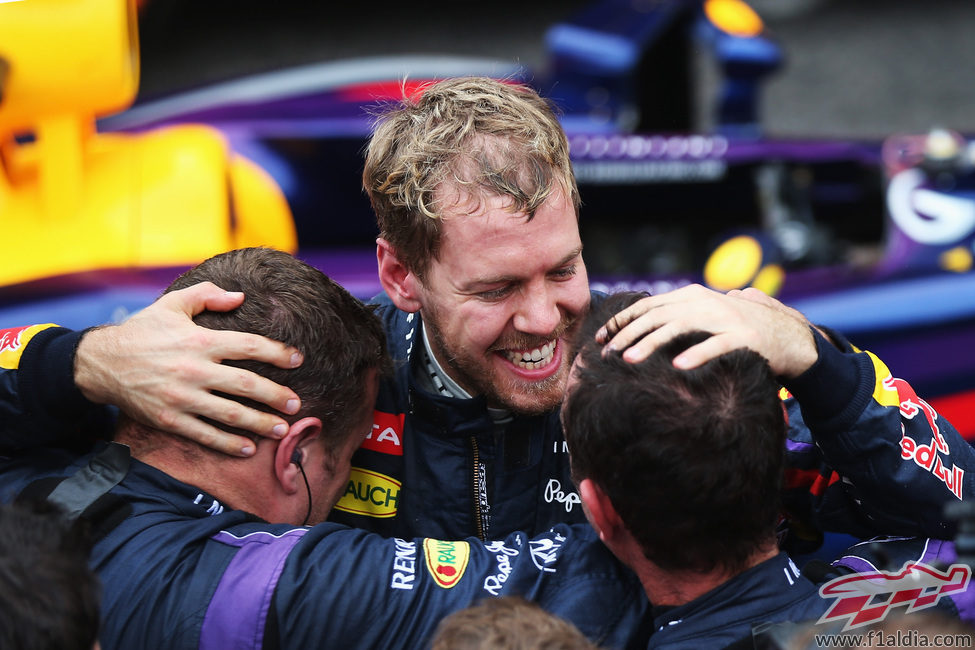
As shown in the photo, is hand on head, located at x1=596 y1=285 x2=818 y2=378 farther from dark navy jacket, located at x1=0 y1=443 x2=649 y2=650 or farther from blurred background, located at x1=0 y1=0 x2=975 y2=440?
blurred background, located at x1=0 y1=0 x2=975 y2=440

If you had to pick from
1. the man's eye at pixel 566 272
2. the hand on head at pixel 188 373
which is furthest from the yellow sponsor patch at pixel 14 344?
the man's eye at pixel 566 272

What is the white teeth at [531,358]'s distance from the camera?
1.87m

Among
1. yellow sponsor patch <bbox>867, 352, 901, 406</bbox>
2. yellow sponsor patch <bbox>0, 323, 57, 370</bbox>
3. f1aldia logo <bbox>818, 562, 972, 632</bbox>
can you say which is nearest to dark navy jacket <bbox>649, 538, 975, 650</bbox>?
f1aldia logo <bbox>818, 562, 972, 632</bbox>

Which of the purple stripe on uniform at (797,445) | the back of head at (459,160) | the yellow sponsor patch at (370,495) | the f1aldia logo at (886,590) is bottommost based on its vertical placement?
the yellow sponsor patch at (370,495)

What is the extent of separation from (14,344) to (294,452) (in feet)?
1.82

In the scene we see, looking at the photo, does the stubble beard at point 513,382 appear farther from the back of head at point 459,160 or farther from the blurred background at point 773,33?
the blurred background at point 773,33

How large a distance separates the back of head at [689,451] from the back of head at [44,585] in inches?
25.7

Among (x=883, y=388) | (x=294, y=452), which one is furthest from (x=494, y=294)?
(x=883, y=388)

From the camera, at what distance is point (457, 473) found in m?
1.90

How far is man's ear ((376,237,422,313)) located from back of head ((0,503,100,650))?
0.86 meters

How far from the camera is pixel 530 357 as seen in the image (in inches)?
73.8

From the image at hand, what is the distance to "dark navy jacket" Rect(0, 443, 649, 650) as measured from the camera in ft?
4.68

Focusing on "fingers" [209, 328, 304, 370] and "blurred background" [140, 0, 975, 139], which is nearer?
"fingers" [209, 328, 304, 370]

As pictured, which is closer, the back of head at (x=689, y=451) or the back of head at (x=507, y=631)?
the back of head at (x=507, y=631)
